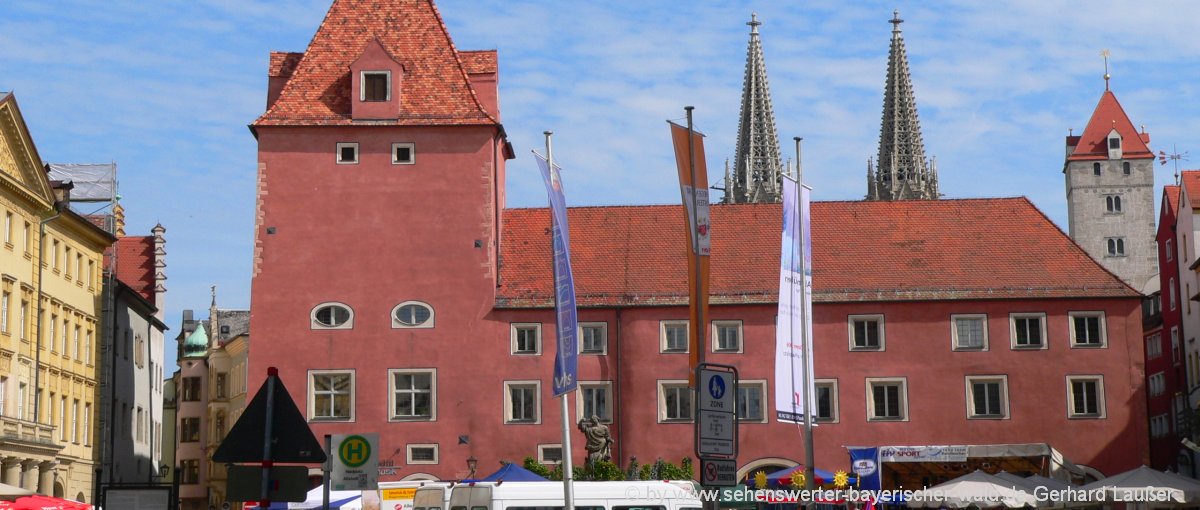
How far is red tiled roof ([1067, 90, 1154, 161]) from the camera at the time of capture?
128500 mm

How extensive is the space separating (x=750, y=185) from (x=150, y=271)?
274 ft

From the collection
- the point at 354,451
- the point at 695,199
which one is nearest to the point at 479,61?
the point at 695,199

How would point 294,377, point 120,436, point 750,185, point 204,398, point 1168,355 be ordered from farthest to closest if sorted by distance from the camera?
point 750,185
point 204,398
point 1168,355
point 120,436
point 294,377

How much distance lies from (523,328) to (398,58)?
9133mm

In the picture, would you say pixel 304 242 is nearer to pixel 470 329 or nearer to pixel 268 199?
pixel 268 199

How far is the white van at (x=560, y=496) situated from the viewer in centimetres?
3328

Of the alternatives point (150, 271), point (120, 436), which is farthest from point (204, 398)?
point (120, 436)

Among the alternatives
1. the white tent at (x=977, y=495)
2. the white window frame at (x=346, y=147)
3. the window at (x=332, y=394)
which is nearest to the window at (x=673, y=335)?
the window at (x=332, y=394)

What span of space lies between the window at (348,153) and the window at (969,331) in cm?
1860

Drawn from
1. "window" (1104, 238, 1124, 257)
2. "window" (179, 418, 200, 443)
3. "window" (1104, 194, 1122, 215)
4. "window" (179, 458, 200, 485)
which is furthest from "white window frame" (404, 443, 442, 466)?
"window" (1104, 194, 1122, 215)

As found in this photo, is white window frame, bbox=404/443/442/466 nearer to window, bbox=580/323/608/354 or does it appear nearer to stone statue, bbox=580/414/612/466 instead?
window, bbox=580/323/608/354

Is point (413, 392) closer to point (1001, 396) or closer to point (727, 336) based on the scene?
point (727, 336)

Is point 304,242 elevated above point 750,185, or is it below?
below

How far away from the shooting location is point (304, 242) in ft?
168
